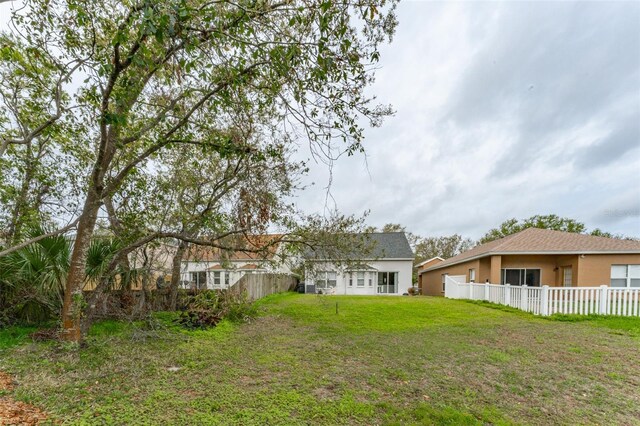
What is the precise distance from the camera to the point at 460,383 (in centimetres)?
404

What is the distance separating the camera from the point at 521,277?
593 inches

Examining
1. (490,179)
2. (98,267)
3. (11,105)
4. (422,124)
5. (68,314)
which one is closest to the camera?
(68,314)

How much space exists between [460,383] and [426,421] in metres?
1.31

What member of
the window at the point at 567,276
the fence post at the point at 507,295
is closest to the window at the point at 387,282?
the window at the point at 567,276

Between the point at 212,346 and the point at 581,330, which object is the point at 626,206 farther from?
the point at 212,346

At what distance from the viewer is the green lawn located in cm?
319

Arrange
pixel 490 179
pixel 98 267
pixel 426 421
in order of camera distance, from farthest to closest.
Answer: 1. pixel 490 179
2. pixel 98 267
3. pixel 426 421

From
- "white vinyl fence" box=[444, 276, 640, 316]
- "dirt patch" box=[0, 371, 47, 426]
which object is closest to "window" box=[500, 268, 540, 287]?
"white vinyl fence" box=[444, 276, 640, 316]

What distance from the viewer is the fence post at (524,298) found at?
34.1 ft

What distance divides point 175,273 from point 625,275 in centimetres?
1917

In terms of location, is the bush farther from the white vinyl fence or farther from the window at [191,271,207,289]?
the white vinyl fence

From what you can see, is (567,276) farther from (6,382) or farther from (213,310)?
(6,382)

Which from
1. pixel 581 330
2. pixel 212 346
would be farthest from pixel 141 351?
pixel 581 330

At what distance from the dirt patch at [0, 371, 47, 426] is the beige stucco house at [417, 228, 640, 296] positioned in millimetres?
16244
